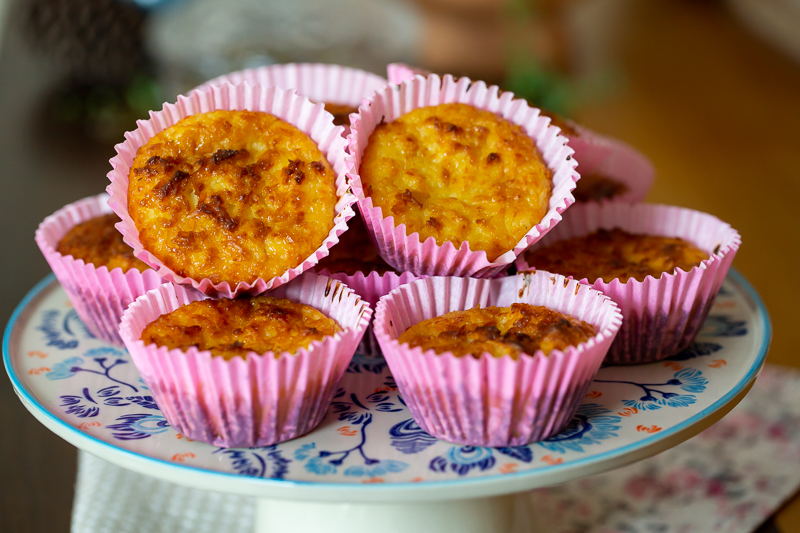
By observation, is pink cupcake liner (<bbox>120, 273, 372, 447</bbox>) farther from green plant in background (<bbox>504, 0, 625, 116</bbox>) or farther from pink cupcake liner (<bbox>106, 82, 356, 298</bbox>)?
green plant in background (<bbox>504, 0, 625, 116</bbox>)

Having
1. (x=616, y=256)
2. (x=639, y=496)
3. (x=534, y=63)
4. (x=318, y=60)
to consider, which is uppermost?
(x=534, y=63)

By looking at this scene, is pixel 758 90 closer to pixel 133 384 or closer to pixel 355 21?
pixel 355 21

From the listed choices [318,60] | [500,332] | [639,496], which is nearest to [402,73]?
[500,332]

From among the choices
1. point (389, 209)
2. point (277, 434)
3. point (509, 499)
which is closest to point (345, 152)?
point (389, 209)

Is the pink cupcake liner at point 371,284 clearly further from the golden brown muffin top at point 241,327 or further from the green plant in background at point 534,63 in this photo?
the green plant in background at point 534,63

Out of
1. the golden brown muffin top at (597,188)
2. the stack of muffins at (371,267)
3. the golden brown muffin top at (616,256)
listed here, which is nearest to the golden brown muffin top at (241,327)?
the stack of muffins at (371,267)

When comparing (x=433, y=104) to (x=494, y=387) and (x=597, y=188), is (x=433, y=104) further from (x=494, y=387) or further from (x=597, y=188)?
(x=494, y=387)

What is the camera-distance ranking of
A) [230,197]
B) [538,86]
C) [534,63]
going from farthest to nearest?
1. [534,63]
2. [538,86]
3. [230,197]
